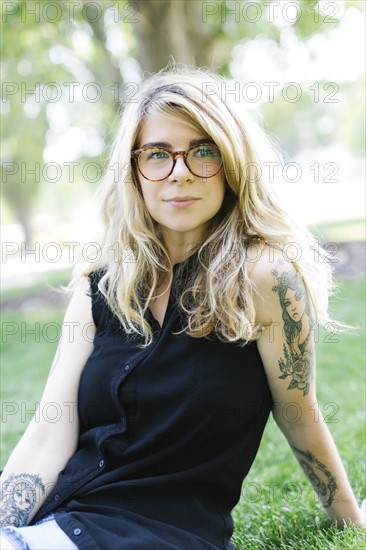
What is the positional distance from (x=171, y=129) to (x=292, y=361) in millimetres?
830

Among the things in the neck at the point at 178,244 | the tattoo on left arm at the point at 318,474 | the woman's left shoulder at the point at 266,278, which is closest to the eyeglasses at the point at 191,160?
the neck at the point at 178,244

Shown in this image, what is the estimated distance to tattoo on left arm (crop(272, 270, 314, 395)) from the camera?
2.21 meters

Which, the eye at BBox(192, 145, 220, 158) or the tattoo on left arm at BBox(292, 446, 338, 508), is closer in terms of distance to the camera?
the eye at BBox(192, 145, 220, 158)

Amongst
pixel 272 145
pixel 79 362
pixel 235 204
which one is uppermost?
pixel 272 145

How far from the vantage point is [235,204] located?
240cm

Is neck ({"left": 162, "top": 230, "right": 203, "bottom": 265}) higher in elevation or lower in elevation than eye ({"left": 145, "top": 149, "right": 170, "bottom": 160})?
lower

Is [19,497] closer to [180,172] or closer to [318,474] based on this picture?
[318,474]

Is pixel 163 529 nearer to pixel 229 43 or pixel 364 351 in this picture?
pixel 364 351

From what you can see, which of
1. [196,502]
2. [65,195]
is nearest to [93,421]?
[196,502]

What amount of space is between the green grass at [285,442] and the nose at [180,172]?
4.28 ft

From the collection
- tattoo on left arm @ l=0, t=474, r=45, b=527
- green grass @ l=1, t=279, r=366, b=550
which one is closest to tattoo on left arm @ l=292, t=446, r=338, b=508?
green grass @ l=1, t=279, r=366, b=550

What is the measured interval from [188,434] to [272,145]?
1120mm

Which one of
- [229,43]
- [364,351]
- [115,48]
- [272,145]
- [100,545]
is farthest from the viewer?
[115,48]

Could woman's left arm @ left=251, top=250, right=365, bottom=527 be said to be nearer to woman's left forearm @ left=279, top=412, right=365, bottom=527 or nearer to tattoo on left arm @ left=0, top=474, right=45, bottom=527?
woman's left forearm @ left=279, top=412, right=365, bottom=527
